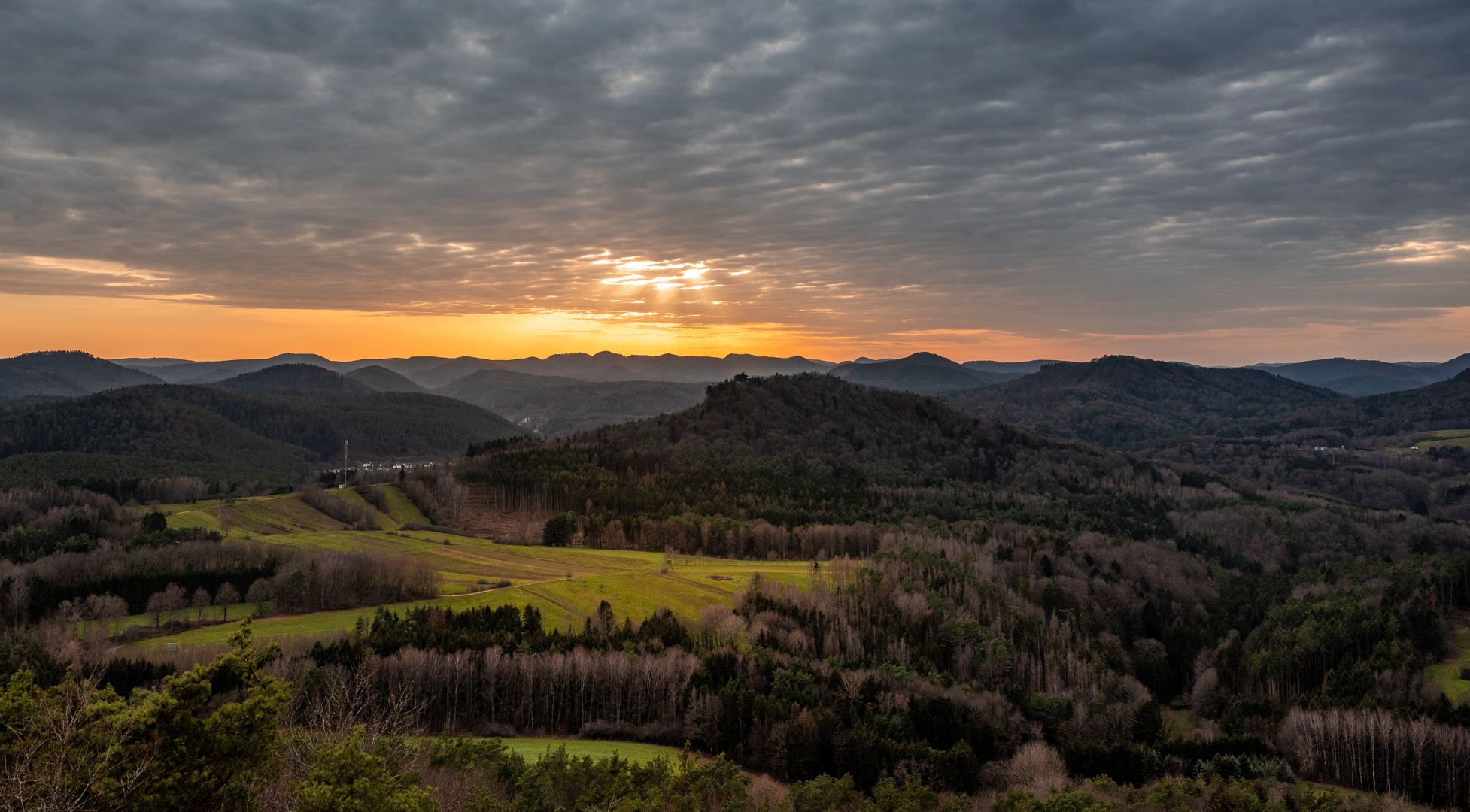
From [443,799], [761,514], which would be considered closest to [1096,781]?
[443,799]

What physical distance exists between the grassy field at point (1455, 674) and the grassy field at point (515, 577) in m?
81.3

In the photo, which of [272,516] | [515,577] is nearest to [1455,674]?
[515,577]

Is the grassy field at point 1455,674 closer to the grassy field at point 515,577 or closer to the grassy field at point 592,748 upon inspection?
the grassy field at point 515,577

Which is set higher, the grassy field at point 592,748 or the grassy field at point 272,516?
the grassy field at point 272,516

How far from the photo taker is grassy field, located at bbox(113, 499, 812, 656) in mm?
93188

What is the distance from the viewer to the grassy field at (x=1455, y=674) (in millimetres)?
93938

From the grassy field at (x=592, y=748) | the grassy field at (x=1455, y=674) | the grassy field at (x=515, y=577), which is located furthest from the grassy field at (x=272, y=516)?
the grassy field at (x=1455, y=674)

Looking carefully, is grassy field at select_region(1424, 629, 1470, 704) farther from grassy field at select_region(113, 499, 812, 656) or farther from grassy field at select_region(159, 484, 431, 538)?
grassy field at select_region(159, 484, 431, 538)

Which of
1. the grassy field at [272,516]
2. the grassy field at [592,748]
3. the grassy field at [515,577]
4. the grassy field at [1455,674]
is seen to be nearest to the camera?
the grassy field at [592,748]

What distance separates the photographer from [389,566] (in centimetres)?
10806

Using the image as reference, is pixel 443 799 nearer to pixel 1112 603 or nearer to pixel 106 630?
pixel 106 630

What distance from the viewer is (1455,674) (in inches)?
3954

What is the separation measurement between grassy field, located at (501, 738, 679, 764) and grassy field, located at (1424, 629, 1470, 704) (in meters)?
93.2

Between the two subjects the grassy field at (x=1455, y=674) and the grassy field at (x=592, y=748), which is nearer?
the grassy field at (x=592, y=748)
